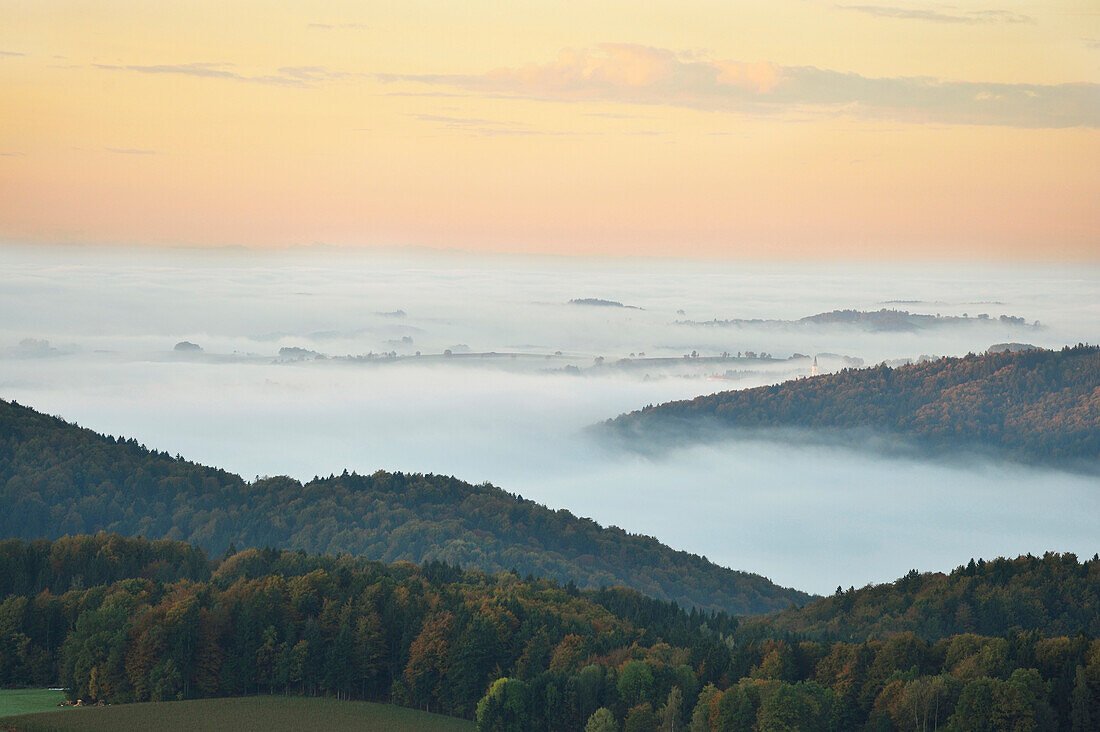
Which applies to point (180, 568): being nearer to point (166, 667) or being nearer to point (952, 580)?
point (166, 667)

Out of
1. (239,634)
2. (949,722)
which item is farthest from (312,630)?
(949,722)

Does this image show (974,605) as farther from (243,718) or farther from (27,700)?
(27,700)

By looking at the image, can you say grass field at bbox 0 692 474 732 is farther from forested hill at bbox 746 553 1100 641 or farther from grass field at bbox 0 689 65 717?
forested hill at bbox 746 553 1100 641

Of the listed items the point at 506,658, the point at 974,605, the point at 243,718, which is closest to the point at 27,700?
the point at 243,718

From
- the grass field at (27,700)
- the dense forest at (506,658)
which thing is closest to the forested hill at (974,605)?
the dense forest at (506,658)

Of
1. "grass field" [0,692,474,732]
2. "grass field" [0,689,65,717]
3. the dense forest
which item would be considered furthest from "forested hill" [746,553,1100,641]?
"grass field" [0,689,65,717]

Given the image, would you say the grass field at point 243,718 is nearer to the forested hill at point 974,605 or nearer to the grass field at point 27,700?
the grass field at point 27,700
